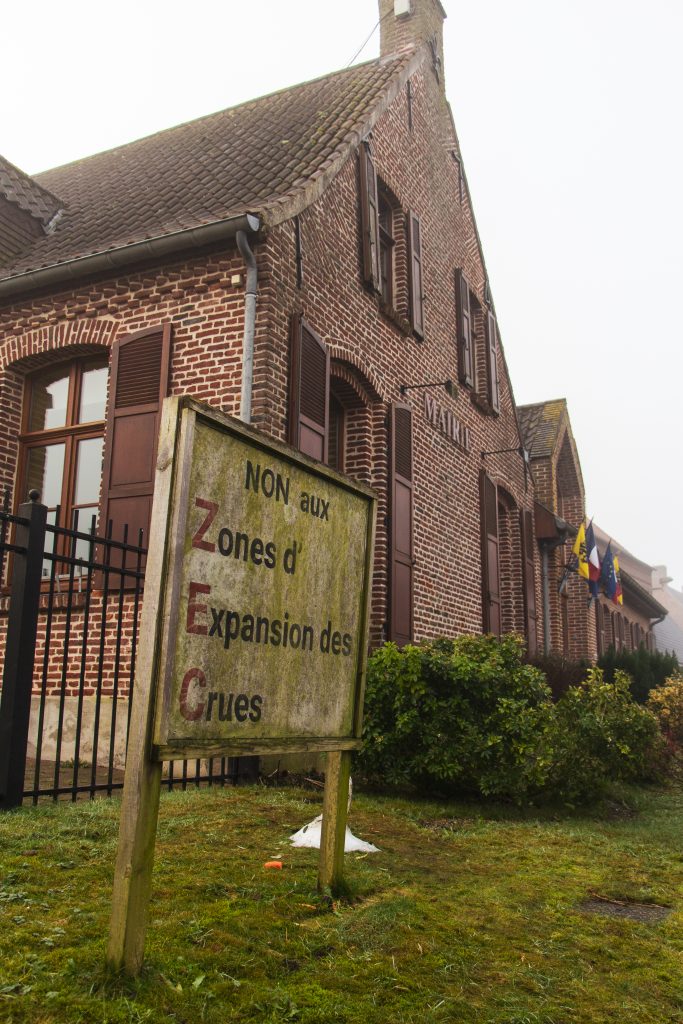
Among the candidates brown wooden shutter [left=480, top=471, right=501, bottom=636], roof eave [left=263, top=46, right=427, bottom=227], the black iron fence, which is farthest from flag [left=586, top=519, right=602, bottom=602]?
the black iron fence

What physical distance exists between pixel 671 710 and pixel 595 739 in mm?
4478

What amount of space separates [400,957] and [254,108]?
12154 mm

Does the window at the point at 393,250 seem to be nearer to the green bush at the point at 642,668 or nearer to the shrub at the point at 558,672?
the shrub at the point at 558,672

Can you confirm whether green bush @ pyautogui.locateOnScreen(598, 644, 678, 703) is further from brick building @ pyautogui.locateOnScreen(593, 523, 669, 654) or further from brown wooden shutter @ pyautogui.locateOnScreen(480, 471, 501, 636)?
brick building @ pyautogui.locateOnScreen(593, 523, 669, 654)

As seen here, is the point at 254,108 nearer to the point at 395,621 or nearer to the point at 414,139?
the point at 414,139

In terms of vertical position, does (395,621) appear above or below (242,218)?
below

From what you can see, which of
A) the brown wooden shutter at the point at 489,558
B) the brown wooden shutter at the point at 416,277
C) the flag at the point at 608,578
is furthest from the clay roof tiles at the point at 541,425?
the brown wooden shutter at the point at 416,277

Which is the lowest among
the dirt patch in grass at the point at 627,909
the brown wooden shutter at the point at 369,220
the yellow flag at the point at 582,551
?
the dirt patch in grass at the point at 627,909

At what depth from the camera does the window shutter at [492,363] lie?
14.4 meters

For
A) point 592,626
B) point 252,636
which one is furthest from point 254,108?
point 592,626

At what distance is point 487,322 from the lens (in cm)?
1509

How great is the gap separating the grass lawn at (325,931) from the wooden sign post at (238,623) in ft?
0.74

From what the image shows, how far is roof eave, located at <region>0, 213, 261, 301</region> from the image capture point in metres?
7.37

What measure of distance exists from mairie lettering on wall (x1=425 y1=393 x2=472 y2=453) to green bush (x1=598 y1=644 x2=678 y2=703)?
423 cm
